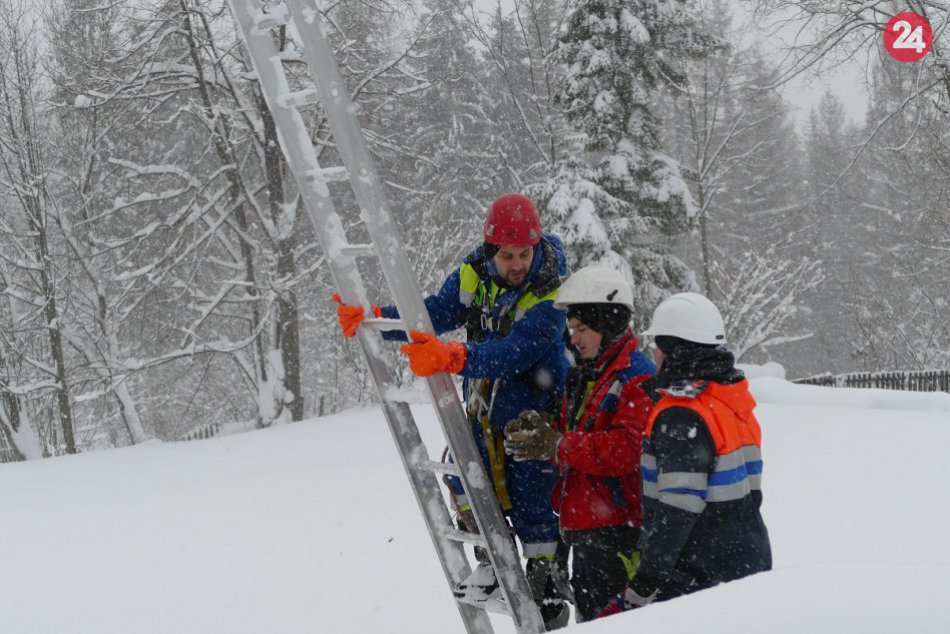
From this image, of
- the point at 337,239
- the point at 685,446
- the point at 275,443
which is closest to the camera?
the point at 685,446

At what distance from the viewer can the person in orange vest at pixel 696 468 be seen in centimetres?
234

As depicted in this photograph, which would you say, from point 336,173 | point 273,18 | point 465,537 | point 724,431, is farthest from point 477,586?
point 273,18

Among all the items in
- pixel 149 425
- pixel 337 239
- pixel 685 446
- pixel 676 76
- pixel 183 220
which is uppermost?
pixel 676 76

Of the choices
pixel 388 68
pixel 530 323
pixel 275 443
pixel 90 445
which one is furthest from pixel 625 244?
pixel 90 445

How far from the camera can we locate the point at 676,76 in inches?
→ 632

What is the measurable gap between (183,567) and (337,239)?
14.5 feet

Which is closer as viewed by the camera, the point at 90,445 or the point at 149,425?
the point at 90,445

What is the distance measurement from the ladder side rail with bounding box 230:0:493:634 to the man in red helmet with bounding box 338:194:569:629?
0.11m

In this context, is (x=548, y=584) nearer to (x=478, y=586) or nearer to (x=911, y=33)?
(x=478, y=586)

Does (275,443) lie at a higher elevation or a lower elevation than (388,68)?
lower

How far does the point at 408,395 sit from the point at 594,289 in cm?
78

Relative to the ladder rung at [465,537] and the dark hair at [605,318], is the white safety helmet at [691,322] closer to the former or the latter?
the dark hair at [605,318]

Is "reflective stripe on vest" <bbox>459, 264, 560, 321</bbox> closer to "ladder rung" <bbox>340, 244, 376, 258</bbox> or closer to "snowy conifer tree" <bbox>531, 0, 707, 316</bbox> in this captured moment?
"ladder rung" <bbox>340, 244, 376, 258</bbox>

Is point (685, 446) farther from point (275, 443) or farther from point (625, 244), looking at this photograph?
point (625, 244)
